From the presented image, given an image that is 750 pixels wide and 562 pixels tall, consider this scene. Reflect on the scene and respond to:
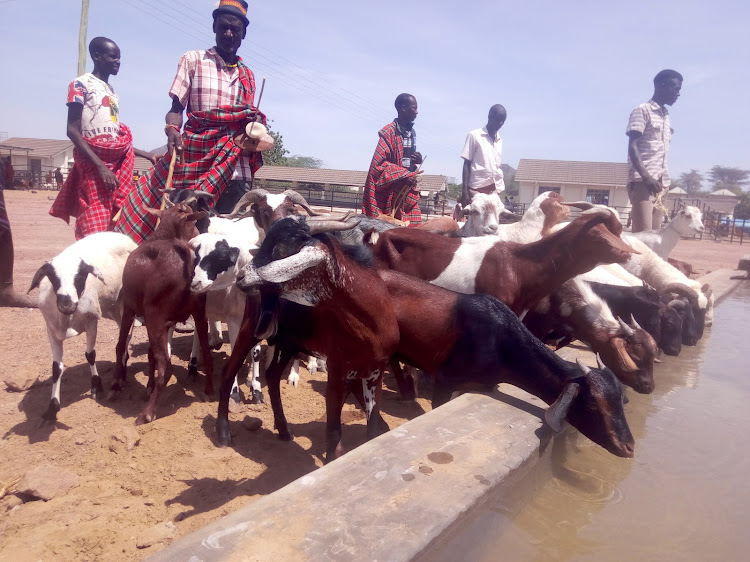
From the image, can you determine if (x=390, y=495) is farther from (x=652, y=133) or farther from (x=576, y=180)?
(x=576, y=180)

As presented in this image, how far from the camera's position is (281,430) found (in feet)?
12.4

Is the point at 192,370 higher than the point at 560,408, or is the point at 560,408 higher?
the point at 560,408

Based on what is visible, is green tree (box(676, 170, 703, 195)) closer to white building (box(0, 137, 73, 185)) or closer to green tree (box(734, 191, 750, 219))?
green tree (box(734, 191, 750, 219))

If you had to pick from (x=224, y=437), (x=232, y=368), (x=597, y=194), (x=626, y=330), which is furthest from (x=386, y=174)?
(x=597, y=194)

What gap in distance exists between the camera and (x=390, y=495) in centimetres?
219

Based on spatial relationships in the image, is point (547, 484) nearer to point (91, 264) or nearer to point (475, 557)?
point (475, 557)

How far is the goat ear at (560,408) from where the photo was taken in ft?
10.1

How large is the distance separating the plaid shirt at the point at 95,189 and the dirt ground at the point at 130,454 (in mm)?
1209

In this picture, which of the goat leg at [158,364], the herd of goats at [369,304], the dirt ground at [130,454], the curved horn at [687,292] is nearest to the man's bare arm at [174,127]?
the herd of goats at [369,304]

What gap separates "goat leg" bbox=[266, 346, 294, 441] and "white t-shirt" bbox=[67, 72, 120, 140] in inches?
122

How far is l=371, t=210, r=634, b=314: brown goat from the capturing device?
4242 mm

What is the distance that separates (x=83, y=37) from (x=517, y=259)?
14.8 m

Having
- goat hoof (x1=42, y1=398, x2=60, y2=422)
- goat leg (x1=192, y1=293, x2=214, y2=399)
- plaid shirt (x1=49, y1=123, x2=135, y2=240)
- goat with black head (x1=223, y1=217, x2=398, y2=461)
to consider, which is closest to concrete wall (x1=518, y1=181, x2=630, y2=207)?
plaid shirt (x1=49, y1=123, x2=135, y2=240)

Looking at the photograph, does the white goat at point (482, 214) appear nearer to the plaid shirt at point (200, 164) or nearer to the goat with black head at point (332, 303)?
the plaid shirt at point (200, 164)
